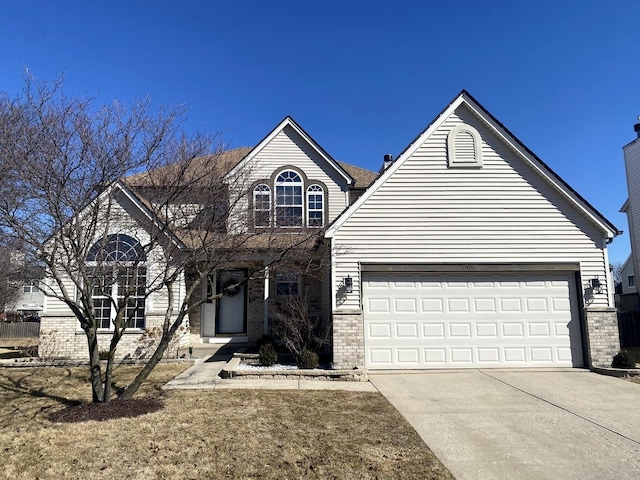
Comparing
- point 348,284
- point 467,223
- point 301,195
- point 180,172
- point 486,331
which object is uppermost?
point 301,195

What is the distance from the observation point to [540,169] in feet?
40.1

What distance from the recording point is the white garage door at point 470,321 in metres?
11.8

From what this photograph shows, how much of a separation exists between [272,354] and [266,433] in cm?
575

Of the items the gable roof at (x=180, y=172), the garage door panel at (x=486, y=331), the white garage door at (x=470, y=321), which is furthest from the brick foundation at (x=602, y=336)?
the gable roof at (x=180, y=172)

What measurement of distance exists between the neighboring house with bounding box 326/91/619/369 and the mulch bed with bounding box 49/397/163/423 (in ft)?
17.8

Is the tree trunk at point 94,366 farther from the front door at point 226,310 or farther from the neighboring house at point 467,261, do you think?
the front door at point 226,310

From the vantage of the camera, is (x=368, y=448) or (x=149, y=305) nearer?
(x=368, y=448)

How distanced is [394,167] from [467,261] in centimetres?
320

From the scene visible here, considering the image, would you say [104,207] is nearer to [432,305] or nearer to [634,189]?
[432,305]

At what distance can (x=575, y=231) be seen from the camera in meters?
12.1

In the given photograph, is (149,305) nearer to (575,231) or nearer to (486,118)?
(486,118)

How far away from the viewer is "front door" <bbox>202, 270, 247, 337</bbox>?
1578 centimetres

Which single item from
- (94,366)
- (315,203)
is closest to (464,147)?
(315,203)

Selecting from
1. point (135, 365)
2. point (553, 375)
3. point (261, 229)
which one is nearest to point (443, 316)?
point (553, 375)
